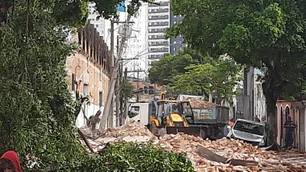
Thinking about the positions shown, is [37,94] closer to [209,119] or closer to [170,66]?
[209,119]

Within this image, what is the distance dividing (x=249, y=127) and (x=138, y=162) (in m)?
19.4

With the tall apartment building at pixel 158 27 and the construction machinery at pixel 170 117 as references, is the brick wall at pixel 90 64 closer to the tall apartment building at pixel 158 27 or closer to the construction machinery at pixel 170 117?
the construction machinery at pixel 170 117

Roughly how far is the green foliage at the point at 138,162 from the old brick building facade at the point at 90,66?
2241cm

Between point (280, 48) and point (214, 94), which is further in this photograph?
point (214, 94)

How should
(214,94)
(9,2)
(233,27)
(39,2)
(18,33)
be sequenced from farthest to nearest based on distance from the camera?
(214,94) → (233,27) → (9,2) → (39,2) → (18,33)

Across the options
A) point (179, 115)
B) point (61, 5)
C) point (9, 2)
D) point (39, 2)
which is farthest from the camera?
point (179, 115)

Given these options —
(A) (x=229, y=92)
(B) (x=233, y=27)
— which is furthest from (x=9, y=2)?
(A) (x=229, y=92)

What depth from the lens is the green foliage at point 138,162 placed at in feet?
24.8

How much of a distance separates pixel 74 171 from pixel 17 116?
3.41 feet

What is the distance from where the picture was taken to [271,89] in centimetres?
2442

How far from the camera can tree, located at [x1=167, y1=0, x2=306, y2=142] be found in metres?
20.5

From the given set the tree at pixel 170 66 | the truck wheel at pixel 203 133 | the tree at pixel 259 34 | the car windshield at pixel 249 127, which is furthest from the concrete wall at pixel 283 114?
the tree at pixel 170 66

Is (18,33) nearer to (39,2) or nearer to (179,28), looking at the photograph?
(39,2)

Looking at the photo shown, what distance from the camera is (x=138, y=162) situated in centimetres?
834
